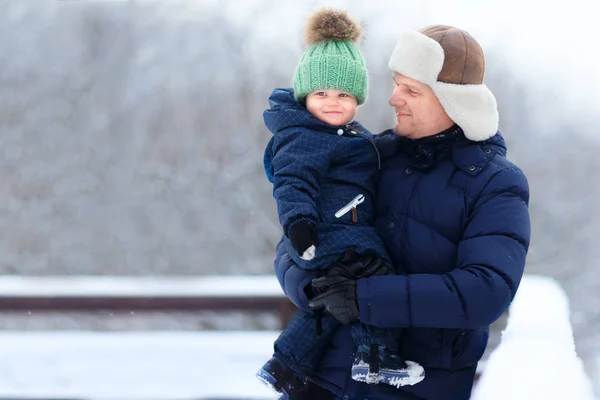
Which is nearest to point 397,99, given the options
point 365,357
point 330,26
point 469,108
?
point 469,108

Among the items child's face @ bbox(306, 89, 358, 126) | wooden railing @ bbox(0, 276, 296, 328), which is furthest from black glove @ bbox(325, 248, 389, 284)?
wooden railing @ bbox(0, 276, 296, 328)

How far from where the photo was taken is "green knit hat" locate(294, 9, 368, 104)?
159cm

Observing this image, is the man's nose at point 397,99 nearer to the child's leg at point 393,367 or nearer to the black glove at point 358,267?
the black glove at point 358,267

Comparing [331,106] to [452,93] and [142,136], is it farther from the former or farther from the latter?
[142,136]

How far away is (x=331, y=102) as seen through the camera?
5.24 ft

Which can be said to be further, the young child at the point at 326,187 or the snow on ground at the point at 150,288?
the snow on ground at the point at 150,288

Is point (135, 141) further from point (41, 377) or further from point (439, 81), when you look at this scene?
point (439, 81)

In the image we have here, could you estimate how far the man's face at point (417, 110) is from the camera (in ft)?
4.90

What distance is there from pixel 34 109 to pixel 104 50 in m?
1.53

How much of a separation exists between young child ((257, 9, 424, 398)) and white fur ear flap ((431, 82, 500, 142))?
197mm

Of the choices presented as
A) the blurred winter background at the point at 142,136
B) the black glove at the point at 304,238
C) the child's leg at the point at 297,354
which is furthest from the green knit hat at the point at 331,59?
the blurred winter background at the point at 142,136

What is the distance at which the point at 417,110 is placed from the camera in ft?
4.92

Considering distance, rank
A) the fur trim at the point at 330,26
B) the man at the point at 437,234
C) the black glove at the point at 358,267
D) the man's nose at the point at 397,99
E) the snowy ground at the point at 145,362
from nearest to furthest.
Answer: the man at the point at 437,234 < the black glove at the point at 358,267 < the man's nose at the point at 397,99 < the fur trim at the point at 330,26 < the snowy ground at the point at 145,362

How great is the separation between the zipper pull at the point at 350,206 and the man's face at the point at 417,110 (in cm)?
18
